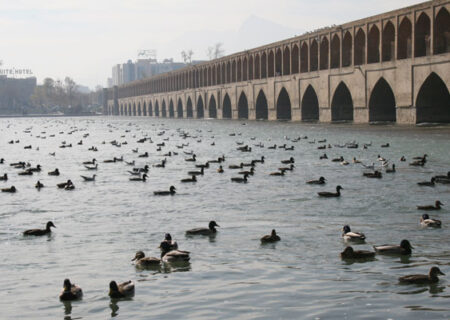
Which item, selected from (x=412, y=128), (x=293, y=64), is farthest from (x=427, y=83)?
(x=293, y=64)

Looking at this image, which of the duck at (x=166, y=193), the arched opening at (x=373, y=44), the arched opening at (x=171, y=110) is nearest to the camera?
the duck at (x=166, y=193)

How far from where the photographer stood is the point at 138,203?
62.3ft

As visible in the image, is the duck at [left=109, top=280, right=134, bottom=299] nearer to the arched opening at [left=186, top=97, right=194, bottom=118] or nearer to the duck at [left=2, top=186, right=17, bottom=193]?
the duck at [left=2, top=186, right=17, bottom=193]

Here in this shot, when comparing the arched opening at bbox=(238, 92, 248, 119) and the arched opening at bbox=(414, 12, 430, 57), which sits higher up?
the arched opening at bbox=(414, 12, 430, 57)

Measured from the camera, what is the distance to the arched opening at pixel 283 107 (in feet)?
238

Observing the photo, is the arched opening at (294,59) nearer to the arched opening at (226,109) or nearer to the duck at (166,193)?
the arched opening at (226,109)

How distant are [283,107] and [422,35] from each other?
27.3 m

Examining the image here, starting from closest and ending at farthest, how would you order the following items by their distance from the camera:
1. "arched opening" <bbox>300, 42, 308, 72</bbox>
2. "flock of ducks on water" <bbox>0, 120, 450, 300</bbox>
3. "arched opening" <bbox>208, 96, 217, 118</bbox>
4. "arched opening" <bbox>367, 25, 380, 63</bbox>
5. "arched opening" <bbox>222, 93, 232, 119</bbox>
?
"flock of ducks on water" <bbox>0, 120, 450, 300</bbox>
"arched opening" <bbox>367, 25, 380, 63</bbox>
"arched opening" <bbox>300, 42, 308, 72</bbox>
"arched opening" <bbox>222, 93, 232, 119</bbox>
"arched opening" <bbox>208, 96, 217, 118</bbox>

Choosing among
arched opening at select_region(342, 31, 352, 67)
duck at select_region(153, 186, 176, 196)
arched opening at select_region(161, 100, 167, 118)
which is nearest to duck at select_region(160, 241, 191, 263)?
duck at select_region(153, 186, 176, 196)

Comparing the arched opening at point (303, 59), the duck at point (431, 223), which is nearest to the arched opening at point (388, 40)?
the arched opening at point (303, 59)

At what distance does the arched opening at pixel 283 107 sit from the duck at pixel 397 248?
200ft

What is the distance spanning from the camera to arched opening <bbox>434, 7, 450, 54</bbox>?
44.2 m

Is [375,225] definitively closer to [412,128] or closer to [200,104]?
[412,128]

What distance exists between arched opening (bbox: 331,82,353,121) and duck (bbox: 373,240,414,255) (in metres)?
47.5
